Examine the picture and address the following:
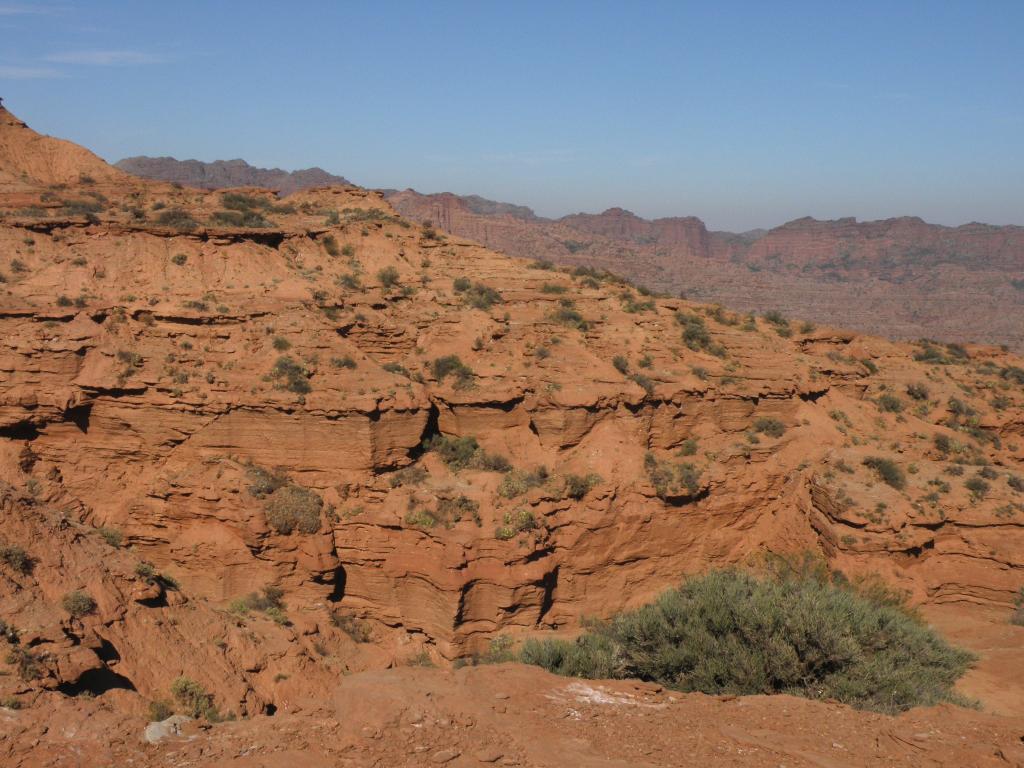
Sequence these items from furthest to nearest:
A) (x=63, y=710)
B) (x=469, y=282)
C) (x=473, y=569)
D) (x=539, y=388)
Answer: (x=469, y=282) → (x=539, y=388) → (x=473, y=569) → (x=63, y=710)

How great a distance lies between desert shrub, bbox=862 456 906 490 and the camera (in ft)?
58.3

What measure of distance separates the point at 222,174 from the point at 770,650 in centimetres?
11423

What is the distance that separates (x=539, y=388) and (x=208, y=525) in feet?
28.1

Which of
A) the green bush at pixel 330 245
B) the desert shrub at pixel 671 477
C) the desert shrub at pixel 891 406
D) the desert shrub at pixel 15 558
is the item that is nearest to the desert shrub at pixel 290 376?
the desert shrub at pixel 15 558

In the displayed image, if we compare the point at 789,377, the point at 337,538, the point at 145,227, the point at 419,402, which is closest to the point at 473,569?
the point at 337,538

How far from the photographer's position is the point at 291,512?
1595 cm

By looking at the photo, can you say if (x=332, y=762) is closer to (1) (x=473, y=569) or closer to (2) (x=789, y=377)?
(1) (x=473, y=569)

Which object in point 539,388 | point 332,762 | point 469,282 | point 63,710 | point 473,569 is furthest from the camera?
point 469,282

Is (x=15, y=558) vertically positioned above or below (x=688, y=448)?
below

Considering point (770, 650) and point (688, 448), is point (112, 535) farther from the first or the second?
point (688, 448)

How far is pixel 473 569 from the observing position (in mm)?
15672

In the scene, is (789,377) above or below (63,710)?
above

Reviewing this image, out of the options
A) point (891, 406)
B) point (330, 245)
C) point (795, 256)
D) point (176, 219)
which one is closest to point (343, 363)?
point (330, 245)

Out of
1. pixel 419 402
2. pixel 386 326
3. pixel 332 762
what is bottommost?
pixel 332 762
